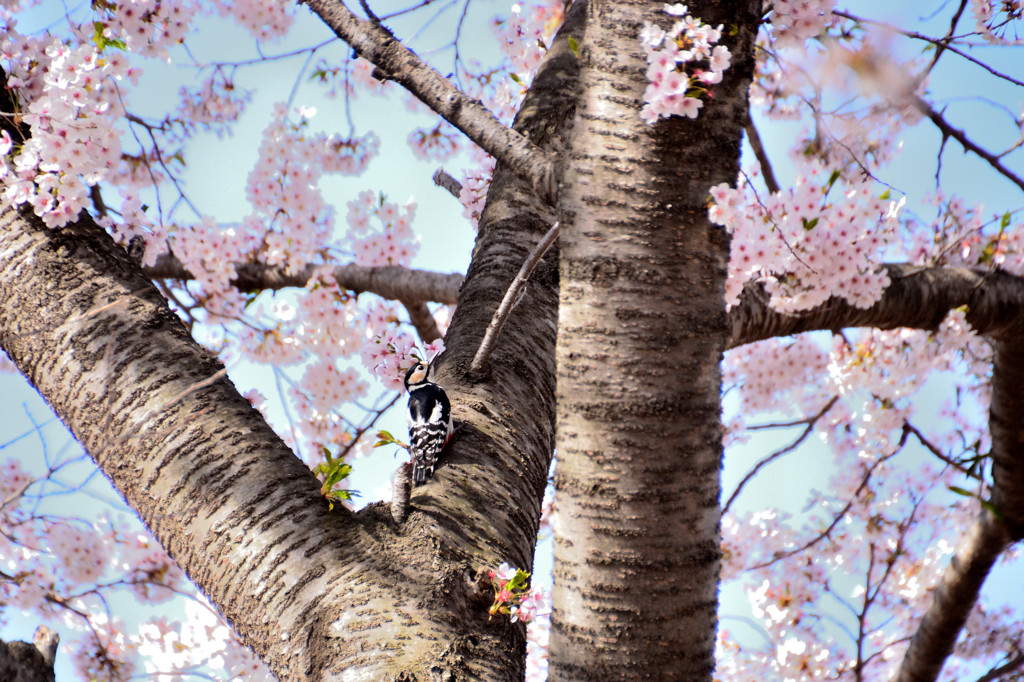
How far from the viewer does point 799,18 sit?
1.26 m

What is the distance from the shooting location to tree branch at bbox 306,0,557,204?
104 centimetres

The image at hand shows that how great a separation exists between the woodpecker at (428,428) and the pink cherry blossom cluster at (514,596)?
35cm

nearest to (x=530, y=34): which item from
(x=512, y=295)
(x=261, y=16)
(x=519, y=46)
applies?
(x=519, y=46)

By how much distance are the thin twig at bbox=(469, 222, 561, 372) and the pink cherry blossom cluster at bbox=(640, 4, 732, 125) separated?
0.22 metres

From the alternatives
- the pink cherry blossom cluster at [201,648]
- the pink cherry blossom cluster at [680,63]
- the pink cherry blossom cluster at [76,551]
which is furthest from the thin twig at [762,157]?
the pink cherry blossom cluster at [76,551]

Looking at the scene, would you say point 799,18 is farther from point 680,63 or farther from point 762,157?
point 762,157

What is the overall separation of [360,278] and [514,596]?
230 cm

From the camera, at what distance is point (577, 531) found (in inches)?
33.5

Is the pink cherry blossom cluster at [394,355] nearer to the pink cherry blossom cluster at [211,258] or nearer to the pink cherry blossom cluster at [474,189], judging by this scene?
the pink cherry blossom cluster at [474,189]

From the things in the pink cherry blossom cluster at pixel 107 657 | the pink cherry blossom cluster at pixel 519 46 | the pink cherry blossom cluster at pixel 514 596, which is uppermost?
the pink cherry blossom cluster at pixel 519 46

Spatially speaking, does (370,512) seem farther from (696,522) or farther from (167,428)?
(696,522)

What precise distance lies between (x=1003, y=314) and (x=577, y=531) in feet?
6.78

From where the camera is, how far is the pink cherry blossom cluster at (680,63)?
850mm

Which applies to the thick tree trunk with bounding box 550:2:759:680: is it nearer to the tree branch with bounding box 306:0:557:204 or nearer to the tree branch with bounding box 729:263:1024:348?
the tree branch with bounding box 306:0:557:204
